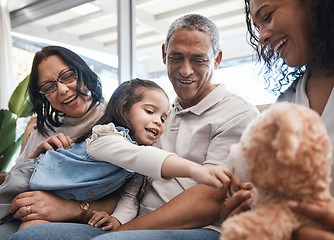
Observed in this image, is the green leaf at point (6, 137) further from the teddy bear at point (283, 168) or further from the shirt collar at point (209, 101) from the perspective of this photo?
the teddy bear at point (283, 168)

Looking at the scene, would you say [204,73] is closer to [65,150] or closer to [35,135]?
[65,150]

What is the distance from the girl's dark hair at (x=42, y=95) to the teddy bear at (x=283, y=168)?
4.42ft

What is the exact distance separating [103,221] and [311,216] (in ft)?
2.88

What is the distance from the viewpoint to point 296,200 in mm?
690

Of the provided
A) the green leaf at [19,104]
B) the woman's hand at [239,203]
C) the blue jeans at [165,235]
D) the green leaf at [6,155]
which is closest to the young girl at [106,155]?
the blue jeans at [165,235]

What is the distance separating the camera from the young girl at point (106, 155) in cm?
128

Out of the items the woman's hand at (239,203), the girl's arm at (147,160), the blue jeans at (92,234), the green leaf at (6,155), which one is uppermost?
the girl's arm at (147,160)

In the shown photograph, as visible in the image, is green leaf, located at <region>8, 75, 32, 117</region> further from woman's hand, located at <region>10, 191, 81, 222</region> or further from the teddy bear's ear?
the teddy bear's ear

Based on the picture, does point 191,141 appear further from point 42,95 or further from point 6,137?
point 6,137

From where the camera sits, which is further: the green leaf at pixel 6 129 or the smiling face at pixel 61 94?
the green leaf at pixel 6 129

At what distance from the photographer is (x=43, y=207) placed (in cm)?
137

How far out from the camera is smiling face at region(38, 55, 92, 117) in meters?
1.81

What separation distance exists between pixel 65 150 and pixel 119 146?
384 millimetres

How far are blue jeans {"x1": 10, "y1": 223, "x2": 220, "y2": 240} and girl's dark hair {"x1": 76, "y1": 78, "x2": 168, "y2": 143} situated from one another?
42 cm
